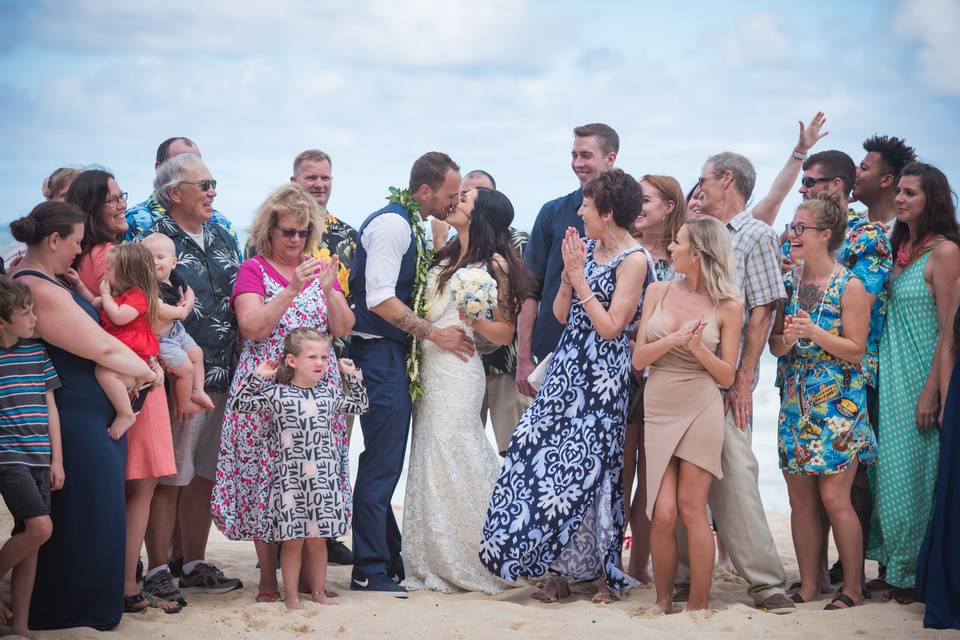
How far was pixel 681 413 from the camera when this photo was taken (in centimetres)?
544

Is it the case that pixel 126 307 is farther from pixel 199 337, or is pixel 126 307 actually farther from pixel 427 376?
pixel 427 376

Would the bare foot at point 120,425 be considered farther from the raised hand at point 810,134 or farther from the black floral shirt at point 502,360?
the raised hand at point 810,134

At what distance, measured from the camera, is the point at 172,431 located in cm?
581

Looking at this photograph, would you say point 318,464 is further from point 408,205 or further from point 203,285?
point 408,205

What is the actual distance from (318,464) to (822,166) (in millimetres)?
3695

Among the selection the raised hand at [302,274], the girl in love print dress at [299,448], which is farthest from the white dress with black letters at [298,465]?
the raised hand at [302,274]

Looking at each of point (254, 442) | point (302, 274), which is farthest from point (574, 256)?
point (254, 442)

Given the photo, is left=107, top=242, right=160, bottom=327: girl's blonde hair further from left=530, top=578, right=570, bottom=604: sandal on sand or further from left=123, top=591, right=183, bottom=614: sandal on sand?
left=530, top=578, right=570, bottom=604: sandal on sand

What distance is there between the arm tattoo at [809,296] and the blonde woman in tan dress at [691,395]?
1.66ft

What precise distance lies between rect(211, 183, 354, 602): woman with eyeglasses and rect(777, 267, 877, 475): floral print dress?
243 centimetres

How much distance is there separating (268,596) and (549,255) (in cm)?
276

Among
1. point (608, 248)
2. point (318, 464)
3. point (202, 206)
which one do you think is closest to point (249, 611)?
point (318, 464)

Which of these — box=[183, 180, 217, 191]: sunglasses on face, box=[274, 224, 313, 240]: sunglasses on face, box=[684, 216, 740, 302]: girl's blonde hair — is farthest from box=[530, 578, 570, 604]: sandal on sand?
box=[183, 180, 217, 191]: sunglasses on face

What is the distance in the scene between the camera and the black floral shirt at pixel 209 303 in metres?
5.96
